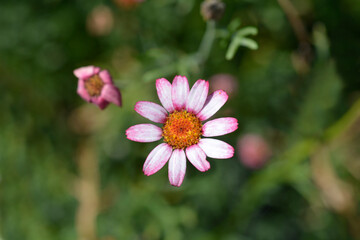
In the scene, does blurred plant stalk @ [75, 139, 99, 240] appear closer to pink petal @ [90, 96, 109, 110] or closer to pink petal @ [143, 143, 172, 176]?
pink petal @ [90, 96, 109, 110]

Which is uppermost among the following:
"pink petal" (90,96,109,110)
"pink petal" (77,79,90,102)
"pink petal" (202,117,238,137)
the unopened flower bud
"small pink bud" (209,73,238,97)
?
the unopened flower bud

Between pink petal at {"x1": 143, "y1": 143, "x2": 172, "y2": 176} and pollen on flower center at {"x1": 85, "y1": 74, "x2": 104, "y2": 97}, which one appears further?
pollen on flower center at {"x1": 85, "y1": 74, "x2": 104, "y2": 97}

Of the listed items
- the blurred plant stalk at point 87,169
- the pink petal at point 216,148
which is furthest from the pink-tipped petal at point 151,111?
the blurred plant stalk at point 87,169

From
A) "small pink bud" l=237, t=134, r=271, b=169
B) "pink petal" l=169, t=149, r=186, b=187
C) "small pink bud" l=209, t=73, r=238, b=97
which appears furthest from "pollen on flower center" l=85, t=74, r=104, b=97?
"small pink bud" l=237, t=134, r=271, b=169

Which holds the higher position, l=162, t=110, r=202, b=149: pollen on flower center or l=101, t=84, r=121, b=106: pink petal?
l=101, t=84, r=121, b=106: pink petal

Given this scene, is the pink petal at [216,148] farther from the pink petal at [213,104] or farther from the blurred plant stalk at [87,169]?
the blurred plant stalk at [87,169]

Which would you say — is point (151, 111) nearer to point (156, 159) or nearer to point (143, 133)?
point (143, 133)

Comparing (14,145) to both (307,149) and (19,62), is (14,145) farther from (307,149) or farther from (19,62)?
(307,149)

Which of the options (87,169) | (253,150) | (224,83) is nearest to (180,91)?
(224,83)
